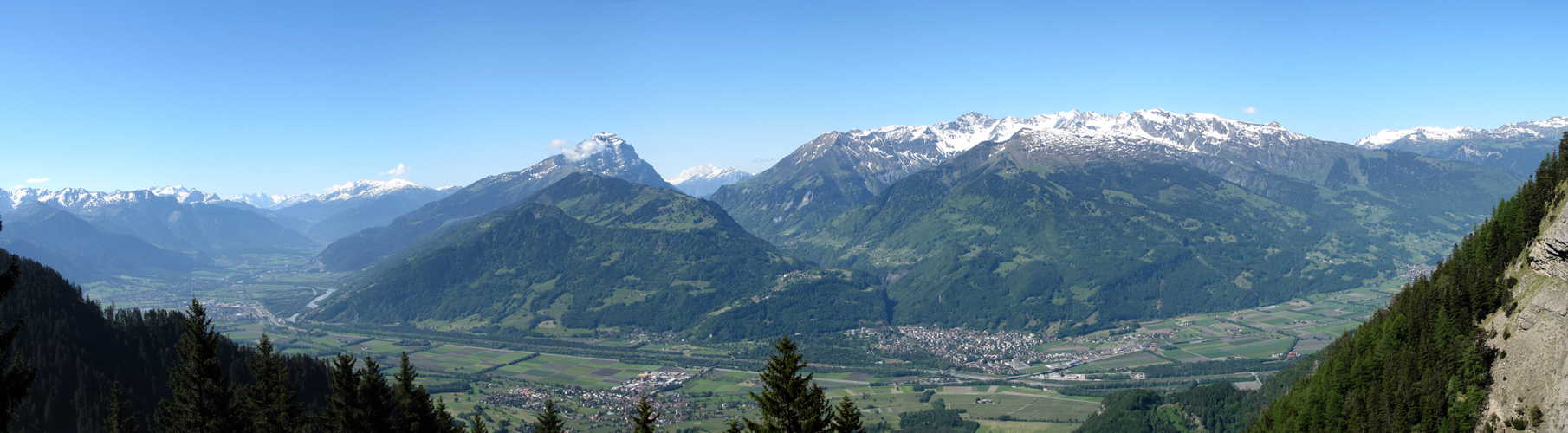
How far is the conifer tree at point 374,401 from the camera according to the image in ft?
104

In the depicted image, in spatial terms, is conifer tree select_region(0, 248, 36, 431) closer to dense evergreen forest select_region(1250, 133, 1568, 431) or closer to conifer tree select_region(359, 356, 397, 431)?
conifer tree select_region(359, 356, 397, 431)

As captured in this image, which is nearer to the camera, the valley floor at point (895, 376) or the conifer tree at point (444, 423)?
the conifer tree at point (444, 423)

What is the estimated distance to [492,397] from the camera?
14575 cm

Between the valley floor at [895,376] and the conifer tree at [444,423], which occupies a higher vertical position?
the conifer tree at [444,423]

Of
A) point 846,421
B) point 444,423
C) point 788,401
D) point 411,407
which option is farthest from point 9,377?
point 846,421

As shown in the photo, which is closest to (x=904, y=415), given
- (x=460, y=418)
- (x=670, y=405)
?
(x=670, y=405)

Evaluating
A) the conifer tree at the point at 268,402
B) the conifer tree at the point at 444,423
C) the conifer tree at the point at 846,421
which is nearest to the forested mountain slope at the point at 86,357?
the conifer tree at the point at 268,402

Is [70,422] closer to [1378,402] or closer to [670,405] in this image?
[670,405]

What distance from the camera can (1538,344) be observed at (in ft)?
151

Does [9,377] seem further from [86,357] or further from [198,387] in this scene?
[86,357]

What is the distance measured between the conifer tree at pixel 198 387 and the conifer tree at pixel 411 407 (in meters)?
5.98

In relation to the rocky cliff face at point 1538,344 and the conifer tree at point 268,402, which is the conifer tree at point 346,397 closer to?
the conifer tree at point 268,402

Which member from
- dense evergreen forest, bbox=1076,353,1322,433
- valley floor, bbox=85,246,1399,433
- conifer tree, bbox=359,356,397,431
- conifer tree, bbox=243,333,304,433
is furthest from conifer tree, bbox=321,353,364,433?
dense evergreen forest, bbox=1076,353,1322,433

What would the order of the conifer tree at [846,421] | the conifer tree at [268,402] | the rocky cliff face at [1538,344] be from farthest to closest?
the rocky cliff face at [1538,344] < the conifer tree at [268,402] < the conifer tree at [846,421]
